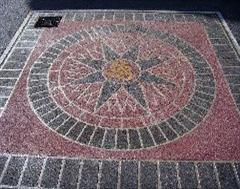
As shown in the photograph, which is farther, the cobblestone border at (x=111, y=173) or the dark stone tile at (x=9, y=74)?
the dark stone tile at (x=9, y=74)

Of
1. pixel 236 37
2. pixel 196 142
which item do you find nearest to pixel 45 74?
pixel 196 142

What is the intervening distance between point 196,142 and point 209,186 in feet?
2.97

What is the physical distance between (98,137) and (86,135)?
0.22m

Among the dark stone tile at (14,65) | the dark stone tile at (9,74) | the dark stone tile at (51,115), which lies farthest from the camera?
the dark stone tile at (14,65)

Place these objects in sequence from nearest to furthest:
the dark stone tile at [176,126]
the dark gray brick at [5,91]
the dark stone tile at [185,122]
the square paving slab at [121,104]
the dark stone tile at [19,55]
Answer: the square paving slab at [121,104] → the dark stone tile at [176,126] → the dark stone tile at [185,122] → the dark gray brick at [5,91] → the dark stone tile at [19,55]

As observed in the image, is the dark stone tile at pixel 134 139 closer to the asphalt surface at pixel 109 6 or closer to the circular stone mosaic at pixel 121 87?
the circular stone mosaic at pixel 121 87

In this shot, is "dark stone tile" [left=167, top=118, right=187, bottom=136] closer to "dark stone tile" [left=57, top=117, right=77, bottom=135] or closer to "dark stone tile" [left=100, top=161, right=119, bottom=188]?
"dark stone tile" [left=100, top=161, right=119, bottom=188]

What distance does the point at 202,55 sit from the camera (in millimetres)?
8398

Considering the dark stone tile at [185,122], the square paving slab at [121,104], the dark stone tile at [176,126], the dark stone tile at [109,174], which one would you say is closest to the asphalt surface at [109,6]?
the square paving slab at [121,104]

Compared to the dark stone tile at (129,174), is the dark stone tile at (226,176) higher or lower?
lower

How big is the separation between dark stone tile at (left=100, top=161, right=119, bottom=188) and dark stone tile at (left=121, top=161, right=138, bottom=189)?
11cm

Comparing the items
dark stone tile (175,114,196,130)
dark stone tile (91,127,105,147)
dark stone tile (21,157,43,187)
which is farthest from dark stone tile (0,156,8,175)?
dark stone tile (175,114,196,130)

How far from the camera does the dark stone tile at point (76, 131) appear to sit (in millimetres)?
6305

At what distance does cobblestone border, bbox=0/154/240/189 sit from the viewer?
550 cm
